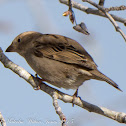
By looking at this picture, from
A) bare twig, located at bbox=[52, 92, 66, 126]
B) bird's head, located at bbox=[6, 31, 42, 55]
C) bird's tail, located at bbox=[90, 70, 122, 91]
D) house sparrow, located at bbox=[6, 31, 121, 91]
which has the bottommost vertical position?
bare twig, located at bbox=[52, 92, 66, 126]

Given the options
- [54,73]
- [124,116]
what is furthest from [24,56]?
[124,116]

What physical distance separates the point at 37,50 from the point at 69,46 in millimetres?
529

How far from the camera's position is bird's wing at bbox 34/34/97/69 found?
456cm

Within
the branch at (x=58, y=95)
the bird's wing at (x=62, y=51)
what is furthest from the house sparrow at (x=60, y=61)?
the branch at (x=58, y=95)

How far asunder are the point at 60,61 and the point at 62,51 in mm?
205

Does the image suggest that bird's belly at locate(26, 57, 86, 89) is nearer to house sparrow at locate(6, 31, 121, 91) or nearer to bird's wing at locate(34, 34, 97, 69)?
house sparrow at locate(6, 31, 121, 91)

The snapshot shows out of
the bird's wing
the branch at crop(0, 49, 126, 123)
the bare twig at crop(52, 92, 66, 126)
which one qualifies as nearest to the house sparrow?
the bird's wing

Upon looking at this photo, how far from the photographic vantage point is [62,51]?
480cm

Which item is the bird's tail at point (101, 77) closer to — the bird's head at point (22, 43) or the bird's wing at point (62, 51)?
the bird's wing at point (62, 51)

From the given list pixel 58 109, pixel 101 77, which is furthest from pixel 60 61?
pixel 58 109

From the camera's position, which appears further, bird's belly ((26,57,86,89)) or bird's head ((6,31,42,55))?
bird's head ((6,31,42,55))

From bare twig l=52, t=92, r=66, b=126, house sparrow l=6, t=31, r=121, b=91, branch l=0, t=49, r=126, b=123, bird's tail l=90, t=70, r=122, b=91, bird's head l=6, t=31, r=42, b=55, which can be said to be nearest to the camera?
bare twig l=52, t=92, r=66, b=126

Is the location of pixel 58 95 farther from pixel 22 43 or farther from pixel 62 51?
pixel 22 43

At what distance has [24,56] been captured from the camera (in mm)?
4949
